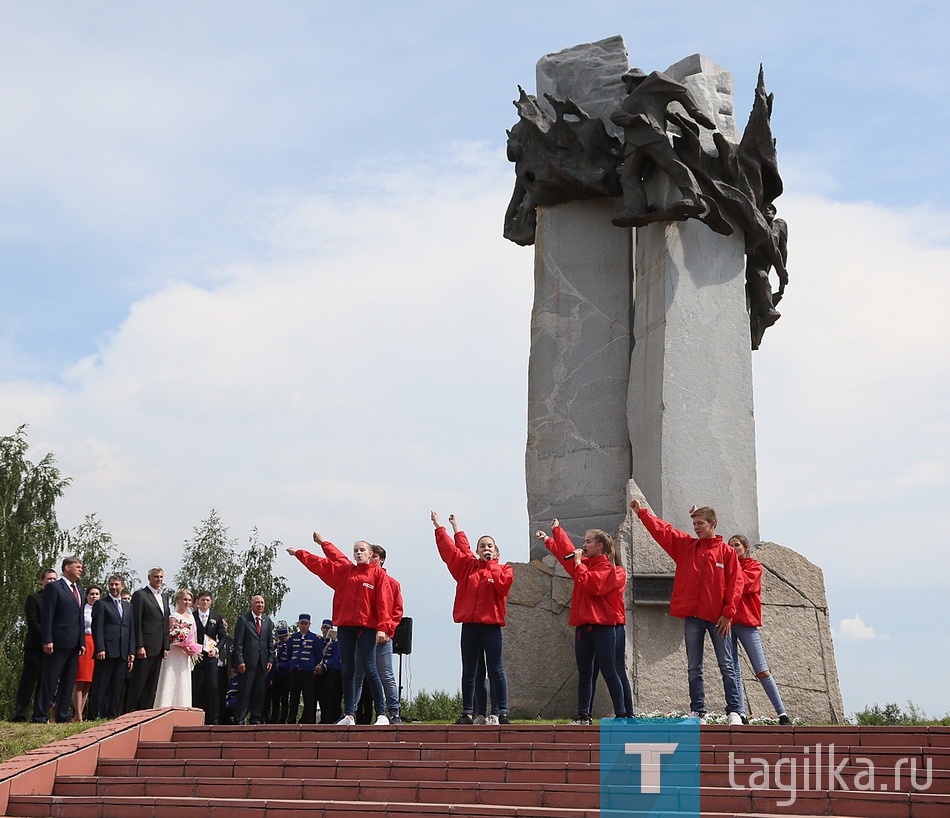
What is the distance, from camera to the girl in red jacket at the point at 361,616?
945cm

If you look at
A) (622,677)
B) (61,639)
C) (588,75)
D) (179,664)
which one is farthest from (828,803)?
(588,75)

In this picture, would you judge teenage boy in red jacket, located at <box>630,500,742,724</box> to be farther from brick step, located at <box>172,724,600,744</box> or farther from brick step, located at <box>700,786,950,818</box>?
brick step, located at <box>700,786,950,818</box>

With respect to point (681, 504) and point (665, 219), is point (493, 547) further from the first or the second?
point (665, 219)

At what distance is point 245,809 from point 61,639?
3.92m

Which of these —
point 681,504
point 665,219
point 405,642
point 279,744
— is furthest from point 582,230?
point 279,744

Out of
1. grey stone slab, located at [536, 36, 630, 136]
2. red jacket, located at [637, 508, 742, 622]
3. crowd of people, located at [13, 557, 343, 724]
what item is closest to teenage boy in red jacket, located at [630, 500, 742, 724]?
red jacket, located at [637, 508, 742, 622]

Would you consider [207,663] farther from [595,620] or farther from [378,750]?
[595,620]

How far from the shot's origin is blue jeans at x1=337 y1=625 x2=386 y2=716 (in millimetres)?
9453

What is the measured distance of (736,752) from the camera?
745 cm

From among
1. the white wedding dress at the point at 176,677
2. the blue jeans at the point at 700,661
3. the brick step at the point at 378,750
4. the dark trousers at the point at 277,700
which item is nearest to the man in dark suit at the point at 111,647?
the white wedding dress at the point at 176,677

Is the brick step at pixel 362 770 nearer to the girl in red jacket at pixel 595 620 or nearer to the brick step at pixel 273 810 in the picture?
the brick step at pixel 273 810

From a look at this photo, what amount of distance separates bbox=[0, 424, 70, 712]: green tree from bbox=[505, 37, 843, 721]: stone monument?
46.5 ft

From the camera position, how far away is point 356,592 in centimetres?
952

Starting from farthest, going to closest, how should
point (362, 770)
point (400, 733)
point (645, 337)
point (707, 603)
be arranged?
point (645, 337) → point (707, 603) → point (400, 733) → point (362, 770)
